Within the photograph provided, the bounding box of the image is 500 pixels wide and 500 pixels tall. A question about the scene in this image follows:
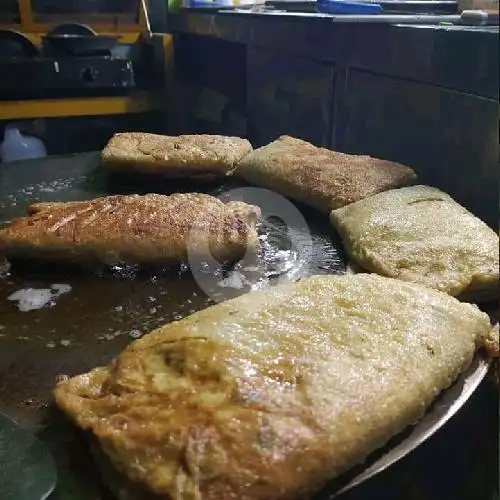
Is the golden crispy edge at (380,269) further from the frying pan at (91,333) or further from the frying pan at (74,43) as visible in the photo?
the frying pan at (74,43)

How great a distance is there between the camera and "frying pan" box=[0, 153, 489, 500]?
0.89 meters

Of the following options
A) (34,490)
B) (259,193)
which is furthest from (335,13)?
(34,490)

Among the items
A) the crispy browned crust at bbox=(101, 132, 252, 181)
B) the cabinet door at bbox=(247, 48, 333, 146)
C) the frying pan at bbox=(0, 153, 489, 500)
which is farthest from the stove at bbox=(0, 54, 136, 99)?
the frying pan at bbox=(0, 153, 489, 500)

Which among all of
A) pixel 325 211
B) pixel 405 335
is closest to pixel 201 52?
pixel 325 211

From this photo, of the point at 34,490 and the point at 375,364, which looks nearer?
the point at 34,490

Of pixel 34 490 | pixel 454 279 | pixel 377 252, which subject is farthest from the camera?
pixel 377 252

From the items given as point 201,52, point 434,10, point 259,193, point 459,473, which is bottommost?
point 459,473

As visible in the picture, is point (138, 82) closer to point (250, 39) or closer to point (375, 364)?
point (250, 39)

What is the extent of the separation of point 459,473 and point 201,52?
2.78 m

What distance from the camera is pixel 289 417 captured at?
82cm

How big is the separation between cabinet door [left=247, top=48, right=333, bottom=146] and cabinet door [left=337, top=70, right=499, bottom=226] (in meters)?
0.13

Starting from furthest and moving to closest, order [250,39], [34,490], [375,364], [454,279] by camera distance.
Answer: [250,39], [454,279], [375,364], [34,490]

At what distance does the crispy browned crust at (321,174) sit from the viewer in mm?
1733

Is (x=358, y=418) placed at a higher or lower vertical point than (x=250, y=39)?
lower
